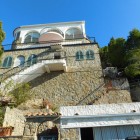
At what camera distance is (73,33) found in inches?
1286

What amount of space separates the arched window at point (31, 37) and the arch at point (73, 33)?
453 centimetres

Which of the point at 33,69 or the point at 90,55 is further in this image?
the point at 90,55

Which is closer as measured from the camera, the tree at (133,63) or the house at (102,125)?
the house at (102,125)

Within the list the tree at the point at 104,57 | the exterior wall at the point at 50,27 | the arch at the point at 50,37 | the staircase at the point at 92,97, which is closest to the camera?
the staircase at the point at 92,97

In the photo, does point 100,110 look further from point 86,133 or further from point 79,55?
point 79,55

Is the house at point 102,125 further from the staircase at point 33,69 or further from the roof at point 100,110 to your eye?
the staircase at point 33,69

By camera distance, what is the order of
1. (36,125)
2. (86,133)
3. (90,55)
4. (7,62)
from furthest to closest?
1. (7,62)
2. (90,55)
3. (86,133)
4. (36,125)

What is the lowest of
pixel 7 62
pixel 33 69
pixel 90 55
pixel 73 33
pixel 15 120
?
pixel 15 120

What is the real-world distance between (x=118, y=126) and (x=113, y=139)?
72 centimetres

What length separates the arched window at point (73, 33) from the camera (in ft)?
104

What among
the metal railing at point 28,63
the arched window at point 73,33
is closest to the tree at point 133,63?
the metal railing at point 28,63

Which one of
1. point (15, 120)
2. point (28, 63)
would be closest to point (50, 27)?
point (28, 63)

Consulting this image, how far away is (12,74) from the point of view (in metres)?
23.0

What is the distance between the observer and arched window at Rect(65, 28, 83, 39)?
3173cm
